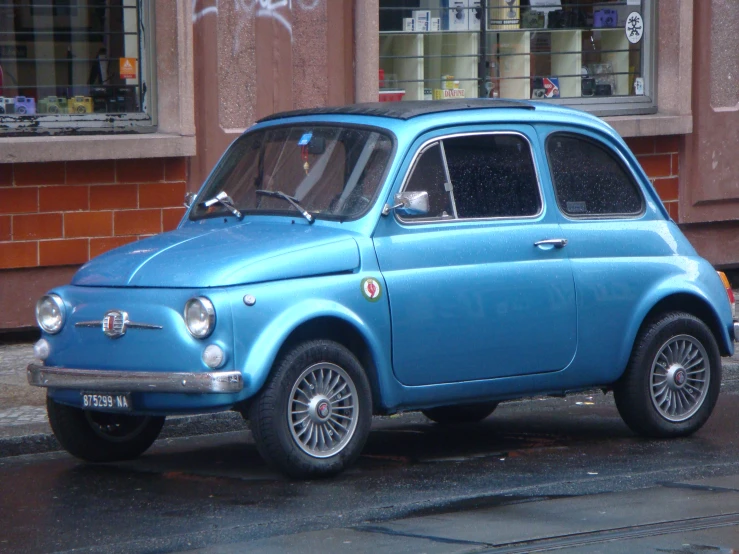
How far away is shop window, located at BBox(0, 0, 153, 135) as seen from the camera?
453 inches

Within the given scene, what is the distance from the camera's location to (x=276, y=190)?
7.55m

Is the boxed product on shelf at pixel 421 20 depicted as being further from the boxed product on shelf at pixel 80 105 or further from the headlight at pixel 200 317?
the headlight at pixel 200 317

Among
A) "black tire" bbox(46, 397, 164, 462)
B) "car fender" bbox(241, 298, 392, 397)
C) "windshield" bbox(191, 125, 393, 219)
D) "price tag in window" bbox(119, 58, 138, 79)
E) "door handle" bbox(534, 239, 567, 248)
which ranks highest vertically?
"price tag in window" bbox(119, 58, 138, 79)

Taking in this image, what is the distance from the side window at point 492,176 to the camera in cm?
755

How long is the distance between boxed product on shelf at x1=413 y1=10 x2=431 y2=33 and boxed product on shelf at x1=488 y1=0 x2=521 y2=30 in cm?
64

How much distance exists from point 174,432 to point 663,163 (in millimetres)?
7082

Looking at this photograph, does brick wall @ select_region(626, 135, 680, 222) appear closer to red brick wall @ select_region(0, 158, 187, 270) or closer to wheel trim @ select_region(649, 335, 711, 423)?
red brick wall @ select_region(0, 158, 187, 270)

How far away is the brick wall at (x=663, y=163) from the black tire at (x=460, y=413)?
5665 millimetres

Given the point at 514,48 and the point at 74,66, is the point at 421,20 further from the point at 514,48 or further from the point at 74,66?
the point at 74,66

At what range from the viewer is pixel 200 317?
6.62 metres

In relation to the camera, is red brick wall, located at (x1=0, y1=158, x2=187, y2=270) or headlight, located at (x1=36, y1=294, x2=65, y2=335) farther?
red brick wall, located at (x1=0, y1=158, x2=187, y2=270)

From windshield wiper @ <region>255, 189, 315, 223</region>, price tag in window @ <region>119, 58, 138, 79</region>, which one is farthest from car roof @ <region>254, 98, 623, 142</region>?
price tag in window @ <region>119, 58, 138, 79</region>

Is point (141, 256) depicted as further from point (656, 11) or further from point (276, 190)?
point (656, 11)

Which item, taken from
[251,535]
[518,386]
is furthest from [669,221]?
[251,535]
